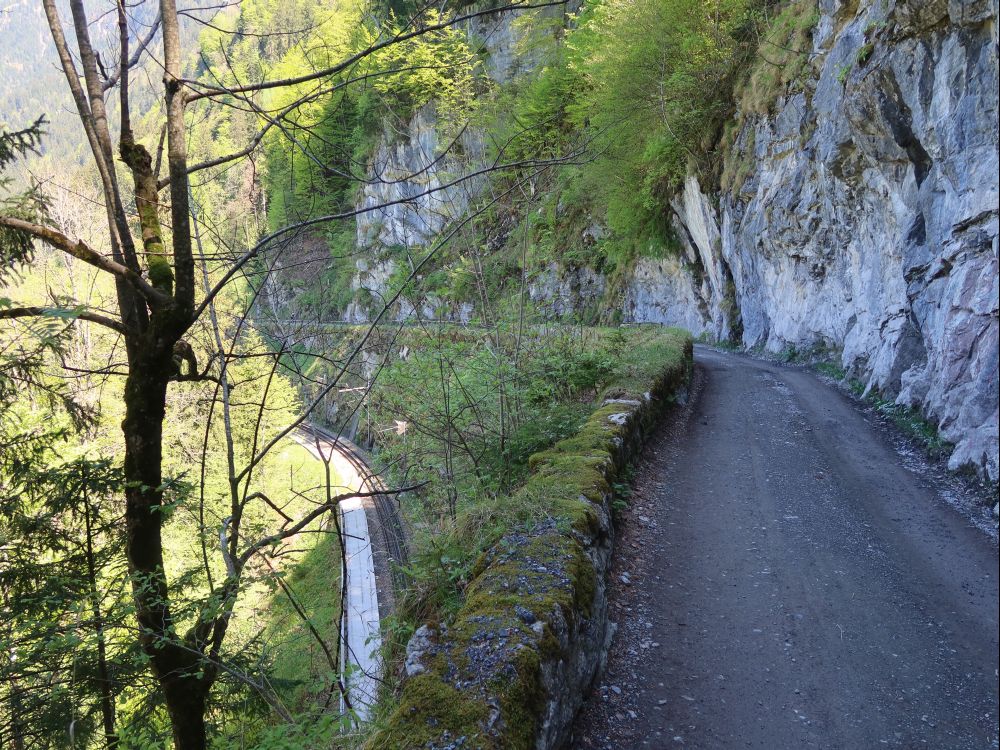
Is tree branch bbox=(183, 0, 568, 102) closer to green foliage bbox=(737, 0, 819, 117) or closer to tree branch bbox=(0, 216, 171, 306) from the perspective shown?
tree branch bbox=(0, 216, 171, 306)

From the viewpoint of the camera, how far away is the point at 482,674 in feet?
10.7

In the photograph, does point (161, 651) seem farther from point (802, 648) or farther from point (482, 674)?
point (802, 648)

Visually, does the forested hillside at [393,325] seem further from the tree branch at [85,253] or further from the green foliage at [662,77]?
the green foliage at [662,77]

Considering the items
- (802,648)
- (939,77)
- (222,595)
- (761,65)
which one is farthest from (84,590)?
(761,65)

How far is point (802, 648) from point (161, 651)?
4730 millimetres

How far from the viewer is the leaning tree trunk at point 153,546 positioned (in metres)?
4.19

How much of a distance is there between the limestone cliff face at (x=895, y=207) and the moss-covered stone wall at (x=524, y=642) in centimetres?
487

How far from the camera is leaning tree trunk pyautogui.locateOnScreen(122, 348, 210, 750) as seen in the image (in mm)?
4191

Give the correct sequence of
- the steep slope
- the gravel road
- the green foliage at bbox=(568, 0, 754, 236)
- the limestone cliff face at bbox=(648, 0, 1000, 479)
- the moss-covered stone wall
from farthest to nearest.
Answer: the green foliage at bbox=(568, 0, 754, 236) < the limestone cliff face at bbox=(648, 0, 1000, 479) < the steep slope < the gravel road < the moss-covered stone wall

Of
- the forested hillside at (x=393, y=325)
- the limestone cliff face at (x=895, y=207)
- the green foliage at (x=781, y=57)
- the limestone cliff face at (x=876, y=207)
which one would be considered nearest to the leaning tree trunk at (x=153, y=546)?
the forested hillside at (x=393, y=325)

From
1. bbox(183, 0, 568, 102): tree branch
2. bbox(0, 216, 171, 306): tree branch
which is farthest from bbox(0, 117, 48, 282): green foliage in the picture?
bbox(183, 0, 568, 102): tree branch

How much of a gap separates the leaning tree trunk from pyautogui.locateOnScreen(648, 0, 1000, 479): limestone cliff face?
26.2 feet

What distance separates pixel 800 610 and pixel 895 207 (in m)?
9.56

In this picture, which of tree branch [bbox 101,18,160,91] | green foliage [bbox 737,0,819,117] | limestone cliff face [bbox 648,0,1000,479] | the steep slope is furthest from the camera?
green foliage [bbox 737,0,819,117]
